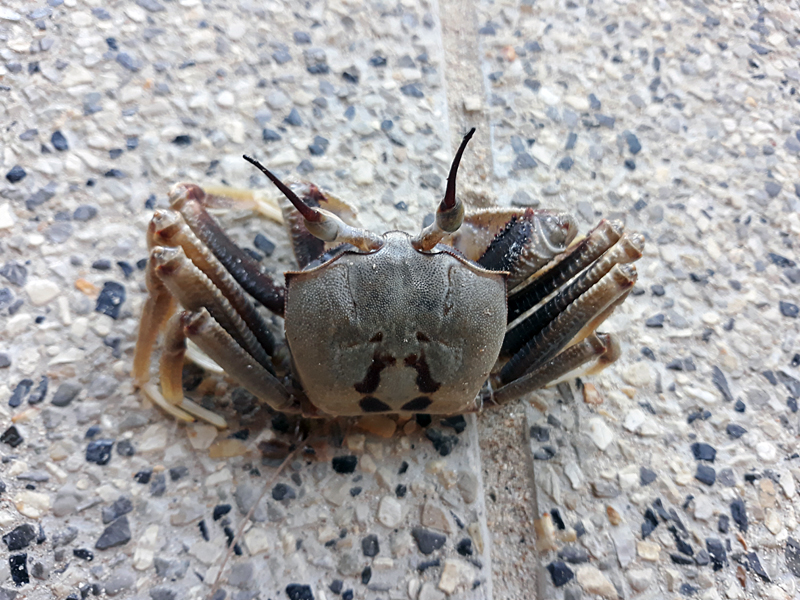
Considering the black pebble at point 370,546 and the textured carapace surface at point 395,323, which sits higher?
the textured carapace surface at point 395,323

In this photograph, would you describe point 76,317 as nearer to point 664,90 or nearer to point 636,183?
point 636,183

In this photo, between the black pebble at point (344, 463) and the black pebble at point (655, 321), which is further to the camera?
the black pebble at point (655, 321)

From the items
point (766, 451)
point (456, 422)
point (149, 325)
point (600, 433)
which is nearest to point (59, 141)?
point (149, 325)

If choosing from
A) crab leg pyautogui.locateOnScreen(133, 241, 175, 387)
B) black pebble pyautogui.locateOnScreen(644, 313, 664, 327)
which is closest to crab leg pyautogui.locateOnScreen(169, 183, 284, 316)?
crab leg pyautogui.locateOnScreen(133, 241, 175, 387)

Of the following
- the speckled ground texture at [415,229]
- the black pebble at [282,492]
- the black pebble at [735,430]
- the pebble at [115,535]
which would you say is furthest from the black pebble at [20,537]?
the black pebble at [735,430]

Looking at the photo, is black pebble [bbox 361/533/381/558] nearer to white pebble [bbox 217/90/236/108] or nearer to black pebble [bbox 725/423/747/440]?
black pebble [bbox 725/423/747/440]

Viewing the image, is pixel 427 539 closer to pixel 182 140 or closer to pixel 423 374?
pixel 423 374

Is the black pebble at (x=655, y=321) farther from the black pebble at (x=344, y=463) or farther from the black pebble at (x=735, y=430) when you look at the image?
the black pebble at (x=344, y=463)
